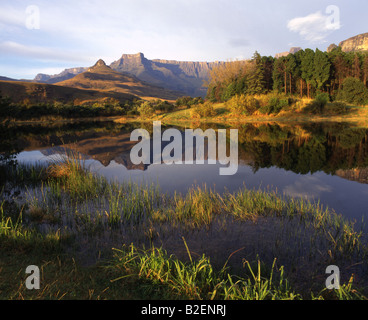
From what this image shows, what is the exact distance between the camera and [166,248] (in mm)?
6316

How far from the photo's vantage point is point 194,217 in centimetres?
798

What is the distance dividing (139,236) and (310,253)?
491cm

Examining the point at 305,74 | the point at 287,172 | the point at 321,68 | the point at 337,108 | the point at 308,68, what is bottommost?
the point at 287,172

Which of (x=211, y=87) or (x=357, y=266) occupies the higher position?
(x=211, y=87)

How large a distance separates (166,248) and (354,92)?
6445 centimetres

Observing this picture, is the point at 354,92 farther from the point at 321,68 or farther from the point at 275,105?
the point at 275,105

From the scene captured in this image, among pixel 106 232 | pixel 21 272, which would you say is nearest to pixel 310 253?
pixel 106 232

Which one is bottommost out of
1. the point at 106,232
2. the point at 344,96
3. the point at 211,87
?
the point at 106,232

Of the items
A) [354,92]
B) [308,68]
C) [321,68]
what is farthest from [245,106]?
[354,92]

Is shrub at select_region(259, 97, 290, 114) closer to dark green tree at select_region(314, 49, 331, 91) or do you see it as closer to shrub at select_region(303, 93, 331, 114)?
shrub at select_region(303, 93, 331, 114)

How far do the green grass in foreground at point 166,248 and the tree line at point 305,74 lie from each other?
206 ft

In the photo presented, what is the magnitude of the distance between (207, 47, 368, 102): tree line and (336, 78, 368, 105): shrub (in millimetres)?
640
